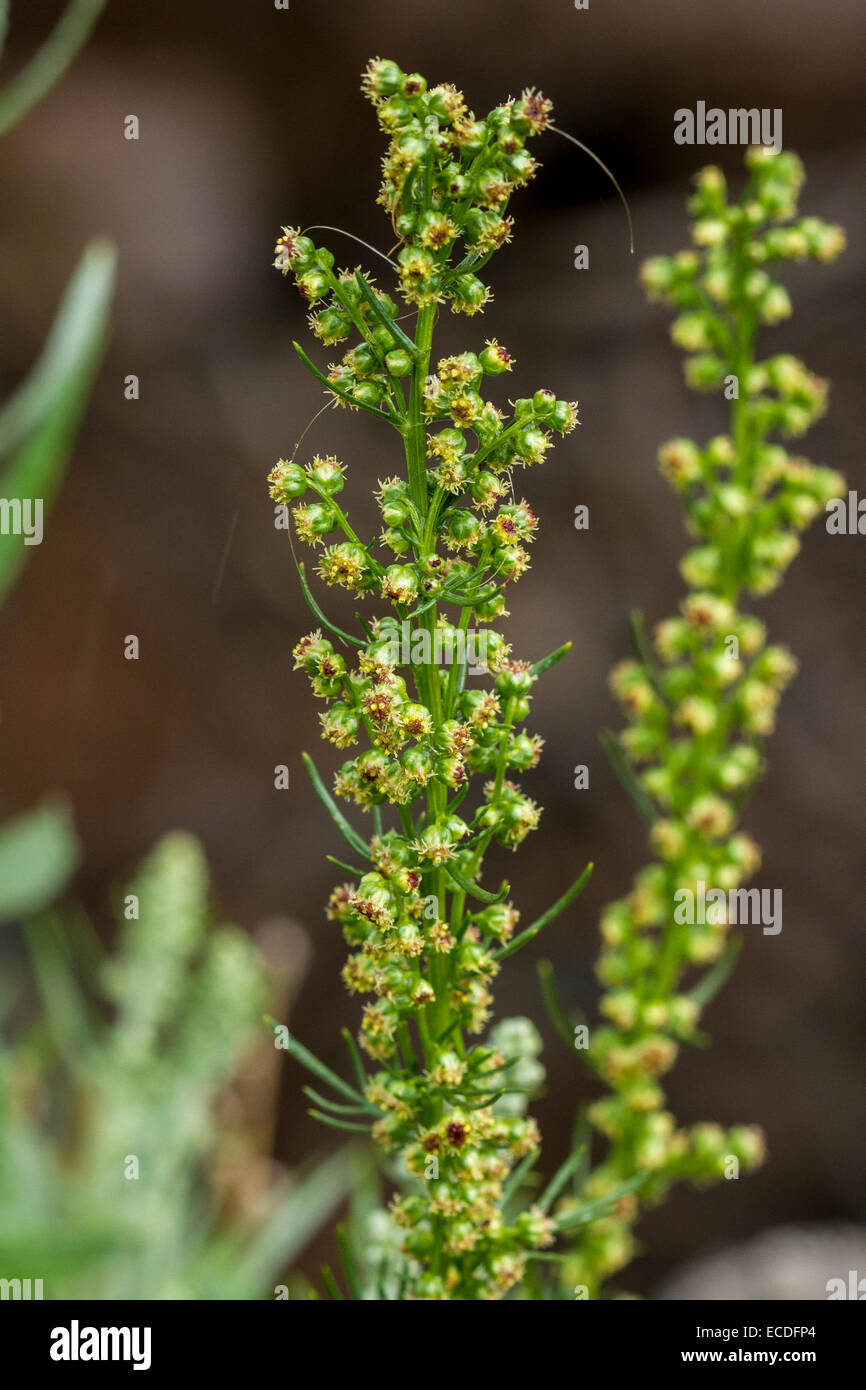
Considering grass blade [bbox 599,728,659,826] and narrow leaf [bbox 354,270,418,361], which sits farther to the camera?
grass blade [bbox 599,728,659,826]

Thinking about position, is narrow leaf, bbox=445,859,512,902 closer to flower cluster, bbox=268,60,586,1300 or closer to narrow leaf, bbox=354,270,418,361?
flower cluster, bbox=268,60,586,1300

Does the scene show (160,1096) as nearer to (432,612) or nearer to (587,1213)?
(587,1213)

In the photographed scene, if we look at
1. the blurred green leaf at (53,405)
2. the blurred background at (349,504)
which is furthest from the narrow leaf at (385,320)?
the blurred background at (349,504)

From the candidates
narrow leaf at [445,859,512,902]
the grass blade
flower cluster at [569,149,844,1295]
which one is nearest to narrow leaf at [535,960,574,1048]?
flower cluster at [569,149,844,1295]

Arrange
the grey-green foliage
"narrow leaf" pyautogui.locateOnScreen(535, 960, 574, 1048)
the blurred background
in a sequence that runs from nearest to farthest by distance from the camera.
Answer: "narrow leaf" pyautogui.locateOnScreen(535, 960, 574, 1048)
the grey-green foliage
the blurred background

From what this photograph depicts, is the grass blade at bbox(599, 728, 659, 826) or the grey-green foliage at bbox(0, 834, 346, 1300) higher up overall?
the grass blade at bbox(599, 728, 659, 826)

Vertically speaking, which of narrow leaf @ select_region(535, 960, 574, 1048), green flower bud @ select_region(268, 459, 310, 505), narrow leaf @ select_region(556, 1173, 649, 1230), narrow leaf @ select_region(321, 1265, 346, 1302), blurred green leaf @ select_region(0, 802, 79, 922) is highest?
green flower bud @ select_region(268, 459, 310, 505)

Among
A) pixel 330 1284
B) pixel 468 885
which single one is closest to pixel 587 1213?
pixel 330 1284
